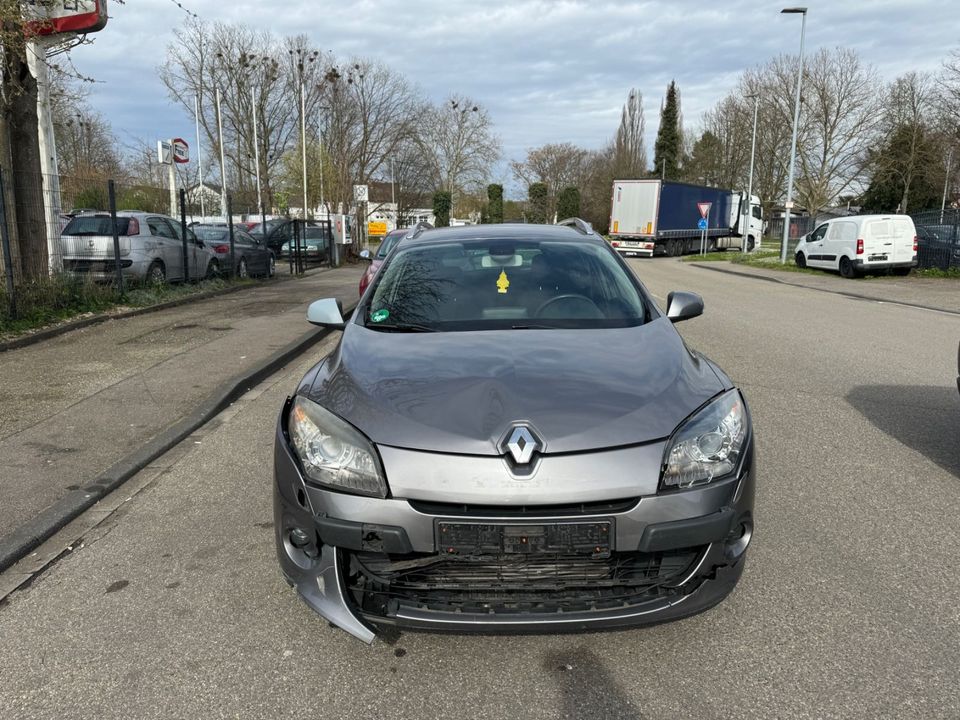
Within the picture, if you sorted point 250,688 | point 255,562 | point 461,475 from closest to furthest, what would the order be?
point 461,475 → point 250,688 → point 255,562

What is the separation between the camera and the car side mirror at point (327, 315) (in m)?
3.88

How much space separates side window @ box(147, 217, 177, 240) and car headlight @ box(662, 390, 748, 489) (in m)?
13.9

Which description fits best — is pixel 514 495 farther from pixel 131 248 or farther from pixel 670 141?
pixel 670 141

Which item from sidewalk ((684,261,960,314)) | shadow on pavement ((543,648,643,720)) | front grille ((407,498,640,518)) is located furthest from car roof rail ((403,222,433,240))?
sidewalk ((684,261,960,314))

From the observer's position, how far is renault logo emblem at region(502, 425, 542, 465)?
7.64 feet

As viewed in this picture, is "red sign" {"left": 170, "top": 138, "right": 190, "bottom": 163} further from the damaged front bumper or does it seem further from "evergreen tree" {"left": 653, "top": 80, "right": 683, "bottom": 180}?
"evergreen tree" {"left": 653, "top": 80, "right": 683, "bottom": 180}

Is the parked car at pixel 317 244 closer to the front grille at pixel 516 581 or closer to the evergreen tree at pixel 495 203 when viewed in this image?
the front grille at pixel 516 581

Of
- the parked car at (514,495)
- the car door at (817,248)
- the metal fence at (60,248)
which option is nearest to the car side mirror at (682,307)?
the parked car at (514,495)

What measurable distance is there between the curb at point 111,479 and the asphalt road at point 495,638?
18cm

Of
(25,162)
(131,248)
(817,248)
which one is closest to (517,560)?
(25,162)

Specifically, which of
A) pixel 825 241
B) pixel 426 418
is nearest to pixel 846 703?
pixel 426 418

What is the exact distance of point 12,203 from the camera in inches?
407

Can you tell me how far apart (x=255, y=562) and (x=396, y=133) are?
34.9m

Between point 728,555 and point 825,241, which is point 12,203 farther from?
point 825,241
